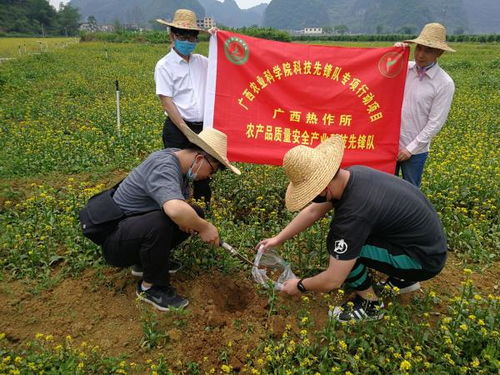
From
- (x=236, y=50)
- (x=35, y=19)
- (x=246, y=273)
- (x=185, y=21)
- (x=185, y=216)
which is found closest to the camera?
(x=185, y=216)

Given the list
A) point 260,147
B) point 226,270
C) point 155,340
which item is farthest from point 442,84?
point 155,340

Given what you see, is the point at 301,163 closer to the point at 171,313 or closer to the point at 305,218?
the point at 305,218

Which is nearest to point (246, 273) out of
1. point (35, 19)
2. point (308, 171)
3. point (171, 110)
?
point (308, 171)

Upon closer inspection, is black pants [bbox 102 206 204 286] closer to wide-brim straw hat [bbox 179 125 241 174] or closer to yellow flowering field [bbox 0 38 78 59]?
wide-brim straw hat [bbox 179 125 241 174]

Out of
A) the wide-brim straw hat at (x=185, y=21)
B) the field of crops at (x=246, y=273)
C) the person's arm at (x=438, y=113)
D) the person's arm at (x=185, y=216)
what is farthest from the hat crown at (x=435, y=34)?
the person's arm at (x=185, y=216)

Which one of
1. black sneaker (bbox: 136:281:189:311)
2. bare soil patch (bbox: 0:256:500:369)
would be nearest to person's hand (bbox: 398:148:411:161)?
bare soil patch (bbox: 0:256:500:369)

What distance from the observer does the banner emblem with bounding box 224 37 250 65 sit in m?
4.41

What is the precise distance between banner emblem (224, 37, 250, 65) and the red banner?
0.03 ft

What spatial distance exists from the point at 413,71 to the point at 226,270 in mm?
2692

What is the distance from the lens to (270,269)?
3832 millimetres

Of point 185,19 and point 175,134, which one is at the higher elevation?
point 185,19

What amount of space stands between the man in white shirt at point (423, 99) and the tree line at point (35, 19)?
71.6 meters

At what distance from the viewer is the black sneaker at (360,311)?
3139mm

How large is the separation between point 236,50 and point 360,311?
2.89 meters
